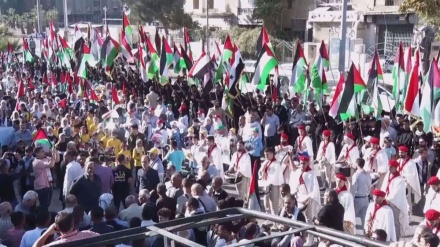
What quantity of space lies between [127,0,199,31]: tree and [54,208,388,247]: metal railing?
40.5 m

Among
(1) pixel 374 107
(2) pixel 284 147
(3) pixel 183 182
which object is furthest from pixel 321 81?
(3) pixel 183 182

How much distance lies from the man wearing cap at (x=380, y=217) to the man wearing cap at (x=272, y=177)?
7.59 ft

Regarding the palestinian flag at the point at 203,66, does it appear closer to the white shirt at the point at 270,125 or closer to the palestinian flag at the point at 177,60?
the palestinian flag at the point at 177,60

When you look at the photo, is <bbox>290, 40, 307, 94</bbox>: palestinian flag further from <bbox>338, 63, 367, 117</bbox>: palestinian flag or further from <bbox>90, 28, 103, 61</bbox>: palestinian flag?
<bbox>90, 28, 103, 61</bbox>: palestinian flag

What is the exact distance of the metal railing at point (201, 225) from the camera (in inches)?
121

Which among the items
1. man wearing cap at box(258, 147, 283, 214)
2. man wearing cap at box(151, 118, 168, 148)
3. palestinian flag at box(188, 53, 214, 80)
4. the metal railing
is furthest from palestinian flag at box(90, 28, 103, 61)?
the metal railing

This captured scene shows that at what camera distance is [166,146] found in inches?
484

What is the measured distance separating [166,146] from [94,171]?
3.99 metres

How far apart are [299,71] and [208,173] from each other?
18.5 feet

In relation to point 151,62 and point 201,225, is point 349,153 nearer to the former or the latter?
point 201,225

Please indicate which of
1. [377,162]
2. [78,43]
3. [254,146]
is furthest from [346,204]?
[78,43]

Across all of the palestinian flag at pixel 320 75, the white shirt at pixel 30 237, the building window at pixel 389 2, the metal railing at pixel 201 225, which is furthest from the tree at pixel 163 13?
the metal railing at pixel 201 225

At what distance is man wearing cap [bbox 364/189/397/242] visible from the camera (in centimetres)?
722

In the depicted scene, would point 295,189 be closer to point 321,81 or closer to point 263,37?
point 321,81
